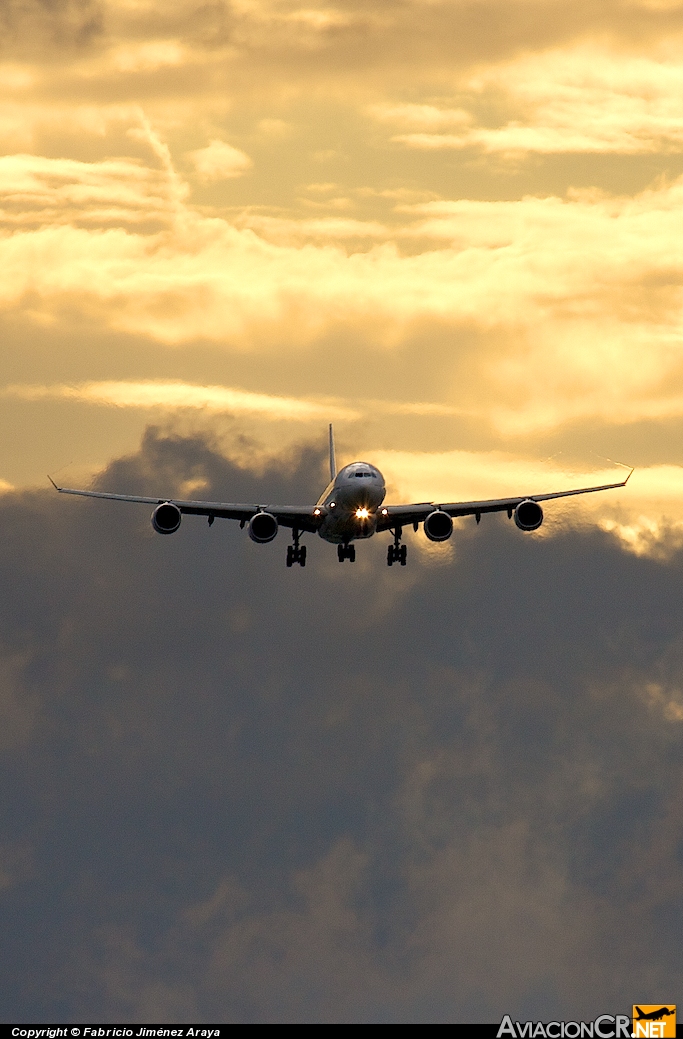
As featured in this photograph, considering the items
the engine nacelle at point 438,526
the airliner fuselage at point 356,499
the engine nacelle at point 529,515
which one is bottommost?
the airliner fuselage at point 356,499

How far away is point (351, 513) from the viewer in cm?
9925

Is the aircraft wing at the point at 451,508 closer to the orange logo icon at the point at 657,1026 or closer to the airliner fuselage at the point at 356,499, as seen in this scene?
the airliner fuselage at the point at 356,499

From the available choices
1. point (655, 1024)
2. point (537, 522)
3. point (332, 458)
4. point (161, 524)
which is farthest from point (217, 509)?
point (655, 1024)

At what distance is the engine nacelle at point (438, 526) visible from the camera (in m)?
104

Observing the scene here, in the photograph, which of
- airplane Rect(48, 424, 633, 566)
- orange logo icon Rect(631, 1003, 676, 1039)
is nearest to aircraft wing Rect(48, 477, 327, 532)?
airplane Rect(48, 424, 633, 566)

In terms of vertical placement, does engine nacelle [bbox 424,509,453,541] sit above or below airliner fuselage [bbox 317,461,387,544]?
above

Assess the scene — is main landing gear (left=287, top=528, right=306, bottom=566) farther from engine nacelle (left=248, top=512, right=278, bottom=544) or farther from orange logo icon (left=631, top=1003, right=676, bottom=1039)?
orange logo icon (left=631, top=1003, right=676, bottom=1039)

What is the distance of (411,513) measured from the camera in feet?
349

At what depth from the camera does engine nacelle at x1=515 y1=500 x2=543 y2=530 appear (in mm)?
105625

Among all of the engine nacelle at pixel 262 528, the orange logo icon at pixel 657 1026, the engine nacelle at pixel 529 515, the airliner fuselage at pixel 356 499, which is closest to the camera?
the airliner fuselage at pixel 356 499

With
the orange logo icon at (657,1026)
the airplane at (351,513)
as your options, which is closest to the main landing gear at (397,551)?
the airplane at (351,513)

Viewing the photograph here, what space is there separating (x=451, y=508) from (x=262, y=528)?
41.1ft

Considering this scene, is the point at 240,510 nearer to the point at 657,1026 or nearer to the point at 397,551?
the point at 397,551

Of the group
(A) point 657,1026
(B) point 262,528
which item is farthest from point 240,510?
(A) point 657,1026
